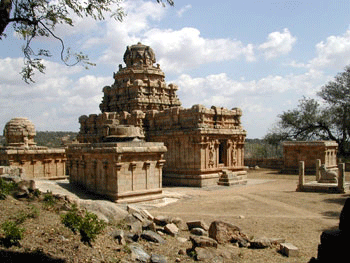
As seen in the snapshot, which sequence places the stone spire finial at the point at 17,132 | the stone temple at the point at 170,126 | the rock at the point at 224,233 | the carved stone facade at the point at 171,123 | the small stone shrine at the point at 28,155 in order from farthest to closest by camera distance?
the stone spire finial at the point at 17,132
the carved stone facade at the point at 171,123
the stone temple at the point at 170,126
the small stone shrine at the point at 28,155
the rock at the point at 224,233

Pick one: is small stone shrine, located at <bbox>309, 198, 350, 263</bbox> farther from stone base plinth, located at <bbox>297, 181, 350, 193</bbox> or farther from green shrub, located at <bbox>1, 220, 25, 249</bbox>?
stone base plinth, located at <bbox>297, 181, 350, 193</bbox>

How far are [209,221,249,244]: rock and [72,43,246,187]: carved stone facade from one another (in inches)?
373

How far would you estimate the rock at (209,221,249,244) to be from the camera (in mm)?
10468

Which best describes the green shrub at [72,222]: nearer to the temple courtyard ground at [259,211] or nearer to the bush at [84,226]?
the bush at [84,226]

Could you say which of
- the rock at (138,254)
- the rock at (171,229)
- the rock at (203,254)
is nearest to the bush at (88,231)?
the rock at (138,254)

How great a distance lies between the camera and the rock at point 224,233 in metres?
10.5

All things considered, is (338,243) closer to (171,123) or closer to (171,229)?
(171,229)

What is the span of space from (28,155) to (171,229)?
16.2 meters

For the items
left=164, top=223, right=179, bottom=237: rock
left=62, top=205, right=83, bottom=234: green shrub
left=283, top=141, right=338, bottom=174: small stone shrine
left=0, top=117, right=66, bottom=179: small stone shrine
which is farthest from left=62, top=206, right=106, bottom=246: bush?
left=283, top=141, right=338, bottom=174: small stone shrine

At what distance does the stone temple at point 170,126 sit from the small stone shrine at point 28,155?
13.3ft

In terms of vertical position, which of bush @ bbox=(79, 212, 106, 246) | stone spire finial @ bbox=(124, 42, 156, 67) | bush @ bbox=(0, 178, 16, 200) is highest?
stone spire finial @ bbox=(124, 42, 156, 67)

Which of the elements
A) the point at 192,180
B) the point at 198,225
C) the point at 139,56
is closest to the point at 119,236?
the point at 198,225

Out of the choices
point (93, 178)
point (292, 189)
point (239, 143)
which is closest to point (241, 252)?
point (93, 178)

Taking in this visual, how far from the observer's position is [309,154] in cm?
3275
